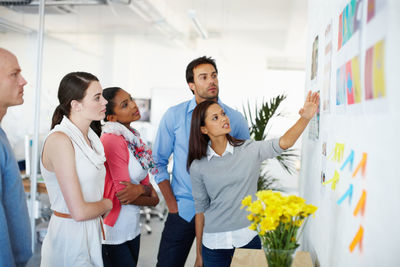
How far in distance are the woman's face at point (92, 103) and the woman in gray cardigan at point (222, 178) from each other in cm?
51

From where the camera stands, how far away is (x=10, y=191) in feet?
4.97

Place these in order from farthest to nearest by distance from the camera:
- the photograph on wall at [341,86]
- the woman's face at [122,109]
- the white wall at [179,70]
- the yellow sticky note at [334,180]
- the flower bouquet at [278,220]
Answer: the white wall at [179,70] < the woman's face at [122,109] < the yellow sticky note at [334,180] < the photograph on wall at [341,86] < the flower bouquet at [278,220]

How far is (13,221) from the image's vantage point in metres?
1.54

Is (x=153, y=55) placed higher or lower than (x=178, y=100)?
higher

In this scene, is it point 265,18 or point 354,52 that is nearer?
point 354,52

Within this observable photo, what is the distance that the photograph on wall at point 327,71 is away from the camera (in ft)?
5.22

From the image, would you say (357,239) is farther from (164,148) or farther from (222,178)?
(164,148)

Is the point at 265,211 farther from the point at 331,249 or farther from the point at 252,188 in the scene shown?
the point at 252,188

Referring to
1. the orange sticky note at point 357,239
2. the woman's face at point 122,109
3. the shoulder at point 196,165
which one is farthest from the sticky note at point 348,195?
the woman's face at point 122,109

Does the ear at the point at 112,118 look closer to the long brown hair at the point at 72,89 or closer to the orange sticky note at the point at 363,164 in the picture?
the long brown hair at the point at 72,89

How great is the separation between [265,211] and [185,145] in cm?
135

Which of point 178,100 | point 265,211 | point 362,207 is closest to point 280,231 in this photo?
point 265,211

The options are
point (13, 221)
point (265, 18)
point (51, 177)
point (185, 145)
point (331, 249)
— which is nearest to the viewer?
point (331, 249)

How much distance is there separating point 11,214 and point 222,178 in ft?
3.16
